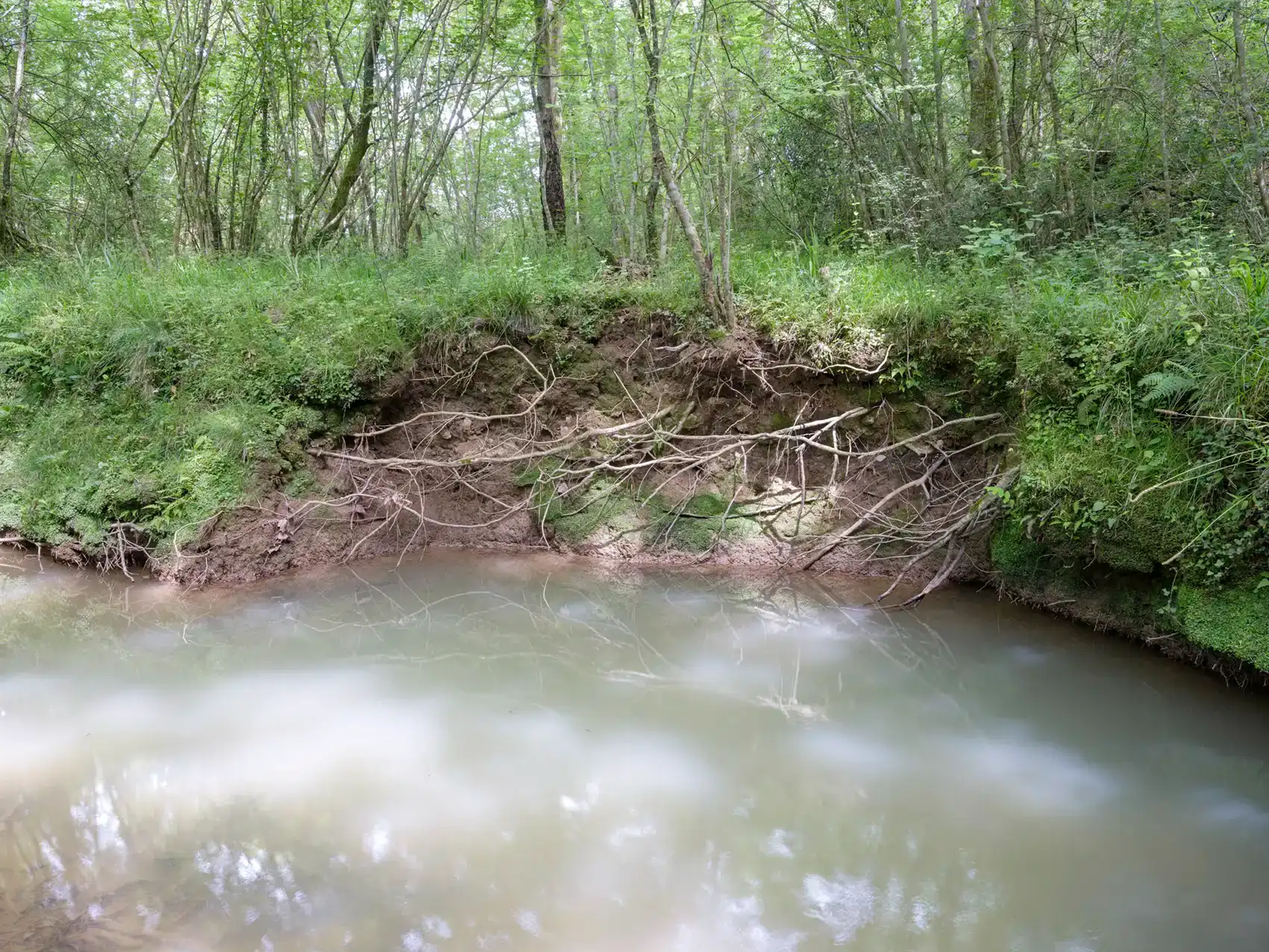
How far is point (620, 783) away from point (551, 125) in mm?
6289

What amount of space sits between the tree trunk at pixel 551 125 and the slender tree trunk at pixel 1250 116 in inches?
195

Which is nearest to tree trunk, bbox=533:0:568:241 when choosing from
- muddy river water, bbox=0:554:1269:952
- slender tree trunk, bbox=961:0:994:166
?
slender tree trunk, bbox=961:0:994:166

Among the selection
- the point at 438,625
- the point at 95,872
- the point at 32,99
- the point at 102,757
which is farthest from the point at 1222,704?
the point at 32,99

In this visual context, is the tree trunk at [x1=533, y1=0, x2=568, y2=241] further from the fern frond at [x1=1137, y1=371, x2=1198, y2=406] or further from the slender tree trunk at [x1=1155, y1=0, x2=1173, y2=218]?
the fern frond at [x1=1137, y1=371, x2=1198, y2=406]

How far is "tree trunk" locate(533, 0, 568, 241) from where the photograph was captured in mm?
7105

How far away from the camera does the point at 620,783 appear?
3.02m

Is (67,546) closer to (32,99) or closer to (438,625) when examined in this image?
(438,625)

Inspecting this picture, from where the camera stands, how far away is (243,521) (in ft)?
16.7

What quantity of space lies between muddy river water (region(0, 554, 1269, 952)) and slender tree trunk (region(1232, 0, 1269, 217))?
3.24 metres

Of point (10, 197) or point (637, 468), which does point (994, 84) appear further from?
point (10, 197)

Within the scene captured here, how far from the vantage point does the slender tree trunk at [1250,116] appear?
484cm

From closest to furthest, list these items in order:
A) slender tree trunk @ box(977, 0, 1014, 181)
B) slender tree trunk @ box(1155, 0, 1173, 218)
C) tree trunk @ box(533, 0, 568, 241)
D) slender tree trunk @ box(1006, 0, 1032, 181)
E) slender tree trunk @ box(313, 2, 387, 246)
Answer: slender tree trunk @ box(1155, 0, 1173, 218) < slender tree trunk @ box(977, 0, 1014, 181) < slender tree trunk @ box(1006, 0, 1032, 181) < slender tree trunk @ box(313, 2, 387, 246) < tree trunk @ box(533, 0, 568, 241)

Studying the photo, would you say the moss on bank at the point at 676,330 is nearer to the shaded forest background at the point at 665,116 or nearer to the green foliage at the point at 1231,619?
the green foliage at the point at 1231,619

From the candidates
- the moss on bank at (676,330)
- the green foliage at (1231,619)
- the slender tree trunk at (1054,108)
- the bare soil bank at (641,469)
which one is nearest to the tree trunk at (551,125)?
the moss on bank at (676,330)
